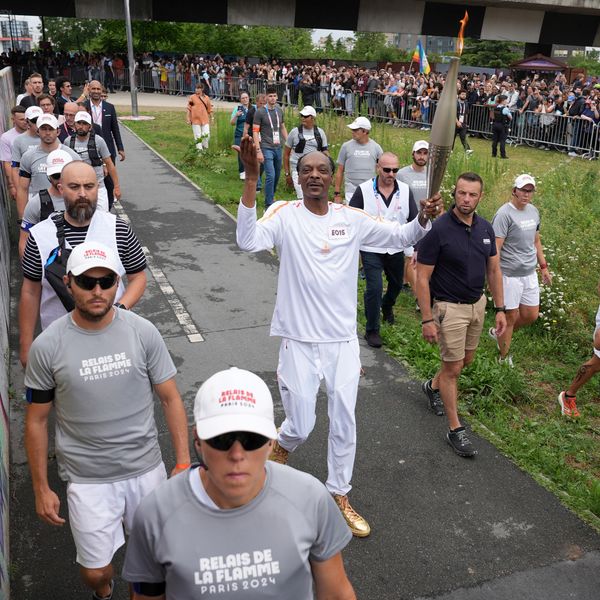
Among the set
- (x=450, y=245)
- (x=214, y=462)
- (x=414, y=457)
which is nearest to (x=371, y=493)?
(x=414, y=457)

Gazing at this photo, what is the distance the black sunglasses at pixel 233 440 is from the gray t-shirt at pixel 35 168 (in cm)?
609

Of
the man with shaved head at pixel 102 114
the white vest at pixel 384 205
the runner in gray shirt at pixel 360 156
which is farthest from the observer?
the man with shaved head at pixel 102 114

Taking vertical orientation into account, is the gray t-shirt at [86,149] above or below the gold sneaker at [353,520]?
above

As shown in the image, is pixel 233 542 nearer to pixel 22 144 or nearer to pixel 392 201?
pixel 392 201

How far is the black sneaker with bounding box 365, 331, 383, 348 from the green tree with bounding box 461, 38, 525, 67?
66084 mm

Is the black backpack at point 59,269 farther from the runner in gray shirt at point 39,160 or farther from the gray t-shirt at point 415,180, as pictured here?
the gray t-shirt at point 415,180

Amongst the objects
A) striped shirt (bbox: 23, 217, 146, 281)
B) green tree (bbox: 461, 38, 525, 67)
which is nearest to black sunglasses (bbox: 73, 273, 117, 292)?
striped shirt (bbox: 23, 217, 146, 281)

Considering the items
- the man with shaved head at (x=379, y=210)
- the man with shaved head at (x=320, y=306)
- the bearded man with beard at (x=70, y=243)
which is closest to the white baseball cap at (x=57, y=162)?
the bearded man with beard at (x=70, y=243)

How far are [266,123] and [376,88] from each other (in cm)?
1885

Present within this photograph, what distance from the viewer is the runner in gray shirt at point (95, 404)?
128 inches

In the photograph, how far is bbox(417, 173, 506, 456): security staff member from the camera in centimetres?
547

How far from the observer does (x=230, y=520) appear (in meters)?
2.20

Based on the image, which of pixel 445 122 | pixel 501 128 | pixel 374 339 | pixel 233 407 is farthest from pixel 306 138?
pixel 501 128

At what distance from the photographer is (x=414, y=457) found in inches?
218
